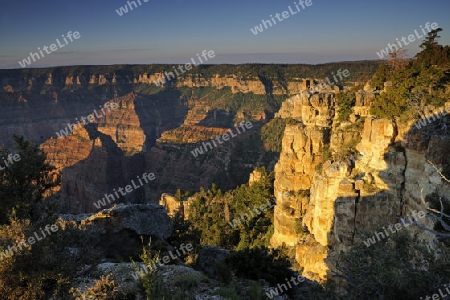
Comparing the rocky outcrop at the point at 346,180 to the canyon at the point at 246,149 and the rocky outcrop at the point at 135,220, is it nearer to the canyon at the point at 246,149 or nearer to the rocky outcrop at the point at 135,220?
the canyon at the point at 246,149

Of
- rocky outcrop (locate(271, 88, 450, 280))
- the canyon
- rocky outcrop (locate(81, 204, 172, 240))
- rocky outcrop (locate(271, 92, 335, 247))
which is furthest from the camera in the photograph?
rocky outcrop (locate(271, 92, 335, 247))

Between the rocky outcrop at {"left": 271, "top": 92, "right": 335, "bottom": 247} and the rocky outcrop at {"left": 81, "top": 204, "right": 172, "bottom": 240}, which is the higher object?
the rocky outcrop at {"left": 81, "top": 204, "right": 172, "bottom": 240}

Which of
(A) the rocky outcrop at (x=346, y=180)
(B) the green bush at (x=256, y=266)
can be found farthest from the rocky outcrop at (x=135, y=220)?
(A) the rocky outcrop at (x=346, y=180)

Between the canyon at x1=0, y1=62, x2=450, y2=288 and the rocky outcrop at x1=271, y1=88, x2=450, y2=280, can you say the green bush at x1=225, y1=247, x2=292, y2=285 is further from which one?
the rocky outcrop at x1=271, y1=88, x2=450, y2=280

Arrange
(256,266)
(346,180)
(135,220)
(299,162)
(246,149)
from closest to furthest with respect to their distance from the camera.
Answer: (256,266)
(135,220)
(346,180)
(299,162)
(246,149)

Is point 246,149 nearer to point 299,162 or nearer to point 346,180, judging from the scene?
point 299,162

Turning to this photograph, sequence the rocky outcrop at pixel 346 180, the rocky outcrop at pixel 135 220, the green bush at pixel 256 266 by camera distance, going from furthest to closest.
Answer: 1. the rocky outcrop at pixel 346 180
2. the rocky outcrop at pixel 135 220
3. the green bush at pixel 256 266

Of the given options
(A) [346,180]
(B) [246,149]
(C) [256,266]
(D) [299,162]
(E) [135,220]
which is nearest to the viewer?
(C) [256,266]

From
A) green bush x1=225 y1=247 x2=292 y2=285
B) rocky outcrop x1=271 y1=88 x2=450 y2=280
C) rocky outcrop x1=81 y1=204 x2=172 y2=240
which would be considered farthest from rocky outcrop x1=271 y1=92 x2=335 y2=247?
rocky outcrop x1=81 y1=204 x2=172 y2=240

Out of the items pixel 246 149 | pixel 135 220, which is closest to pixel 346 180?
pixel 135 220

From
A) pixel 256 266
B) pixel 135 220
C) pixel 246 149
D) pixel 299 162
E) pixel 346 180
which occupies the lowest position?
pixel 246 149

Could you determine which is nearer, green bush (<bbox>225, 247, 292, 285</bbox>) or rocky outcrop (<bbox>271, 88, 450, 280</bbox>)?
green bush (<bbox>225, 247, 292, 285</bbox>)

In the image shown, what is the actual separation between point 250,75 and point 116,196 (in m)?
100

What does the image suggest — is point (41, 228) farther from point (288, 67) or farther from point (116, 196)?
point (288, 67)
